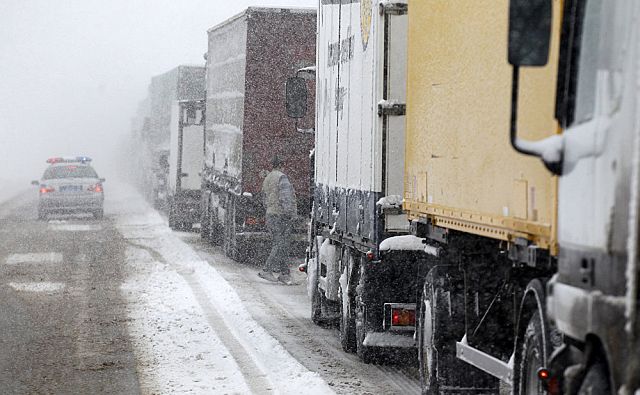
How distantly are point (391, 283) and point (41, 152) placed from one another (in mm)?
113869

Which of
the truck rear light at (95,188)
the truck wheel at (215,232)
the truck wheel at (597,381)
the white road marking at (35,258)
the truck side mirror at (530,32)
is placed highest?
the truck side mirror at (530,32)

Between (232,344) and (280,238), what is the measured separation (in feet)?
23.1

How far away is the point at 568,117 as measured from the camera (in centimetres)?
568

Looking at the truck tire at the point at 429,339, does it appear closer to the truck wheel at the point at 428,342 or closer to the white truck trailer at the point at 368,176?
the truck wheel at the point at 428,342

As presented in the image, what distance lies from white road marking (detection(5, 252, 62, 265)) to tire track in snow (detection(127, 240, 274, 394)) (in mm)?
3559

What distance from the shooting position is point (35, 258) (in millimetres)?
23484

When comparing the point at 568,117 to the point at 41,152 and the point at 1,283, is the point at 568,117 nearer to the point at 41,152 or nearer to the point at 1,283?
the point at 1,283

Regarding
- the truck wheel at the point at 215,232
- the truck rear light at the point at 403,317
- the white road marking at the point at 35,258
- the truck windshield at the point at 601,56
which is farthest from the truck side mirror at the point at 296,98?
the truck wheel at the point at 215,232

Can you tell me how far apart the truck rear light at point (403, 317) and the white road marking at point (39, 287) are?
8058 millimetres

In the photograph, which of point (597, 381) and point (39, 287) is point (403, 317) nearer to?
point (597, 381)

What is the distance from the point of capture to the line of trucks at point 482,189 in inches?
202

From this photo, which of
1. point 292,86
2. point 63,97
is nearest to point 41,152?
point 63,97

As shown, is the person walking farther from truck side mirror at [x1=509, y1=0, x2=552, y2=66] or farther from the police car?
the police car

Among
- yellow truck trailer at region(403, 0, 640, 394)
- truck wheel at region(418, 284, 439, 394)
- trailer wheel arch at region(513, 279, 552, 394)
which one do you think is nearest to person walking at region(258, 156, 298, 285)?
yellow truck trailer at region(403, 0, 640, 394)
